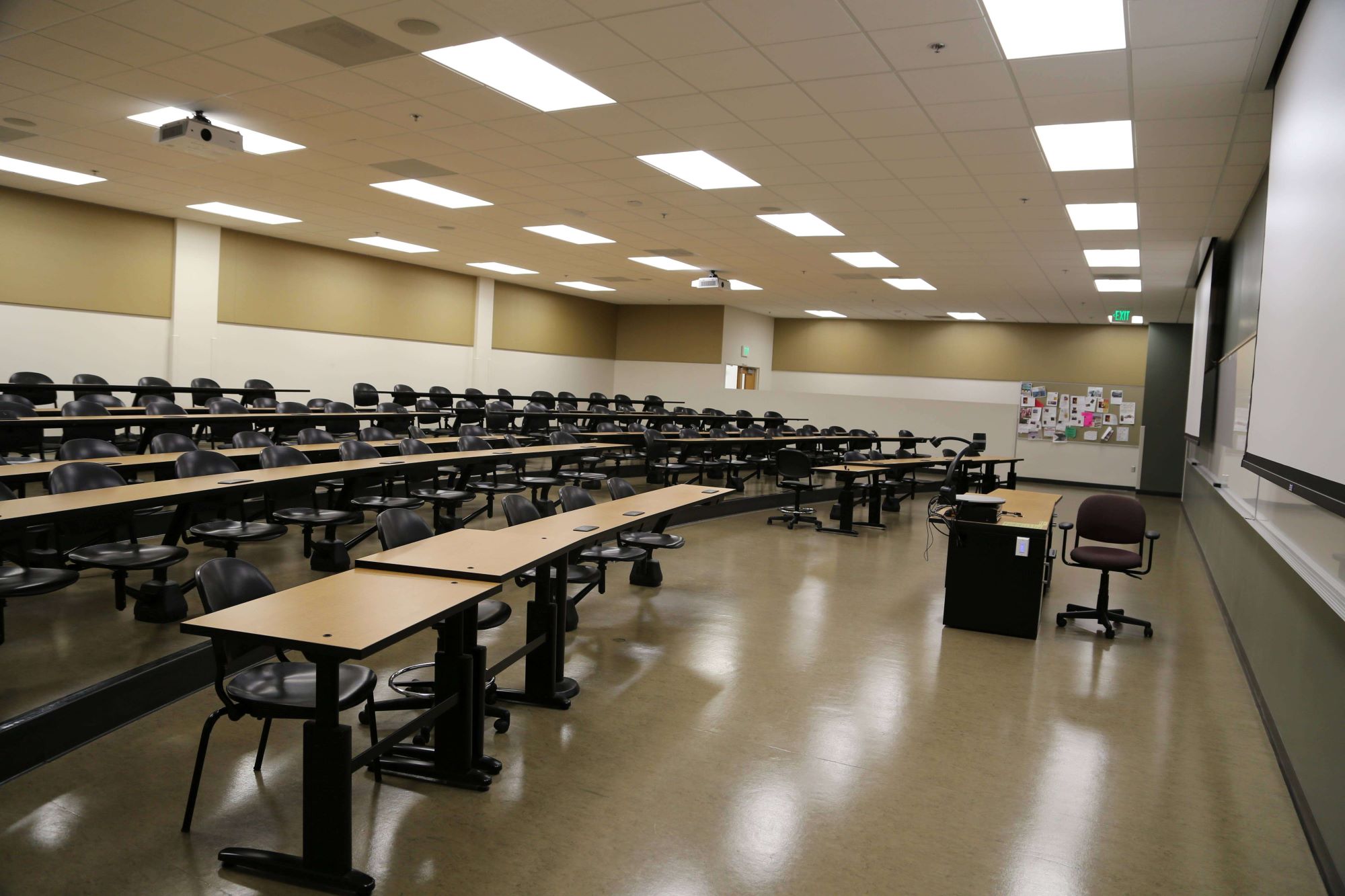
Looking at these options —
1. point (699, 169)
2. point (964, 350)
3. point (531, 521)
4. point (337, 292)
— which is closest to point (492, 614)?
point (531, 521)

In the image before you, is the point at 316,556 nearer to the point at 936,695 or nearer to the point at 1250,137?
the point at 936,695

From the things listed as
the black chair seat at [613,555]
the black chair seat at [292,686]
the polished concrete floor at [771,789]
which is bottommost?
the polished concrete floor at [771,789]

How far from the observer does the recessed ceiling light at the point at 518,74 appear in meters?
5.11

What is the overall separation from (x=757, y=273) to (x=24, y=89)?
31.4ft

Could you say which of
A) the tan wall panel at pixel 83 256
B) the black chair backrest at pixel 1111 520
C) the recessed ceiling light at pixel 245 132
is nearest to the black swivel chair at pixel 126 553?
the recessed ceiling light at pixel 245 132

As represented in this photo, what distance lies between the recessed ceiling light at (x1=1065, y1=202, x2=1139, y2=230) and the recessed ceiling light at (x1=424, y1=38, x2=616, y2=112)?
4.74 metres

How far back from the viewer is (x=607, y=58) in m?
5.04

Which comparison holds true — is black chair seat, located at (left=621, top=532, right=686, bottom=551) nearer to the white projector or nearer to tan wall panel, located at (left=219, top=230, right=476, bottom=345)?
the white projector

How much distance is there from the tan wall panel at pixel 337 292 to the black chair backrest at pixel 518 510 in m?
10.1

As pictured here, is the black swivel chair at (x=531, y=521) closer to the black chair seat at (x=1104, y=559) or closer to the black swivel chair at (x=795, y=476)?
the black chair seat at (x=1104, y=559)

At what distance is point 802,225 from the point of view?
9492 mm

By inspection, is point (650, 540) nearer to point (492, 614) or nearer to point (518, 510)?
point (518, 510)

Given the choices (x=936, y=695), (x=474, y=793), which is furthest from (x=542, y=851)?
(x=936, y=695)

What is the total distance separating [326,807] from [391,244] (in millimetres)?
11859
